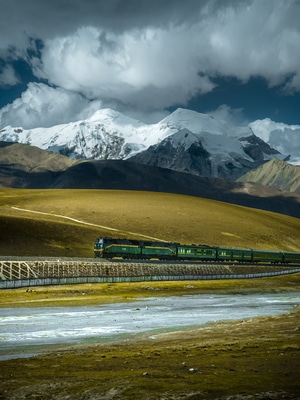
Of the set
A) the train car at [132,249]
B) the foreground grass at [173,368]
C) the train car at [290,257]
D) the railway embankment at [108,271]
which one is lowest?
the foreground grass at [173,368]

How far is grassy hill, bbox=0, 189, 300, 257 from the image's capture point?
103500 millimetres

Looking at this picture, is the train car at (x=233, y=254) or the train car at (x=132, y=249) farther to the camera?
the train car at (x=233, y=254)

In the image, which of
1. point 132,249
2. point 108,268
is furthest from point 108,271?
point 132,249

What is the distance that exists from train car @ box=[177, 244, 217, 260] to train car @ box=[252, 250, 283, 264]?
41.2 ft

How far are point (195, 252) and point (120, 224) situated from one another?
50.7 meters

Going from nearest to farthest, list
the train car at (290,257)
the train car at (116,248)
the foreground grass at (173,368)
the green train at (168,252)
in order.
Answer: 1. the foreground grass at (173,368)
2. the train car at (116,248)
3. the green train at (168,252)
4. the train car at (290,257)

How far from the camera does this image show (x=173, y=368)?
56.4 ft

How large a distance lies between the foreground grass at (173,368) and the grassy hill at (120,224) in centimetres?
6923

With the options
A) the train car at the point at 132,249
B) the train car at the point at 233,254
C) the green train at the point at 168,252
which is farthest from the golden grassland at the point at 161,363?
the train car at the point at 233,254

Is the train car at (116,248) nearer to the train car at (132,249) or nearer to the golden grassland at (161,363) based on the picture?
the train car at (132,249)

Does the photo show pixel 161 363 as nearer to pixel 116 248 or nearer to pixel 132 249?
pixel 116 248

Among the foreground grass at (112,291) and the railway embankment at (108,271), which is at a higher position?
the railway embankment at (108,271)

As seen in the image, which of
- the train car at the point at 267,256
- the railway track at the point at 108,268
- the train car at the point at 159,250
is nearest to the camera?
the railway track at the point at 108,268

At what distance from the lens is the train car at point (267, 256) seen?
108 metres
